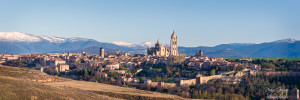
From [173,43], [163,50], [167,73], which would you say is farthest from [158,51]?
[167,73]

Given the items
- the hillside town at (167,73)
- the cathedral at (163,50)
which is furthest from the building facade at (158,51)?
the hillside town at (167,73)

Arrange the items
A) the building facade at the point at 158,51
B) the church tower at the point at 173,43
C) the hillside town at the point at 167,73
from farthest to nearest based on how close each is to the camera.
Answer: the church tower at the point at 173,43, the building facade at the point at 158,51, the hillside town at the point at 167,73

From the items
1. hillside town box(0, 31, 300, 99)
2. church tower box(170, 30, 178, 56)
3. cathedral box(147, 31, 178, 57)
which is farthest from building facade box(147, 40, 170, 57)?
hillside town box(0, 31, 300, 99)

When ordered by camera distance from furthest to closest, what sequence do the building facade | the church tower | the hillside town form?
the church tower, the building facade, the hillside town

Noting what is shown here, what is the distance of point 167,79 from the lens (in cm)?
5088

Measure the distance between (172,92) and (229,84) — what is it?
7064 millimetres

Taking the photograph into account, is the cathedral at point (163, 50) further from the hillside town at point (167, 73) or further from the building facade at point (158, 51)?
the hillside town at point (167, 73)

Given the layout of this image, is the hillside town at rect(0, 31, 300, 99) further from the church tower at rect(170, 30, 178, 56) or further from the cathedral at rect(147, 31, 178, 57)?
the church tower at rect(170, 30, 178, 56)

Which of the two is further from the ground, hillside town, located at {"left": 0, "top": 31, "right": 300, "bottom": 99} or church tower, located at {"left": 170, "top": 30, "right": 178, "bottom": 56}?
church tower, located at {"left": 170, "top": 30, "right": 178, "bottom": 56}

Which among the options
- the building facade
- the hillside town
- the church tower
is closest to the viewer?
the hillside town

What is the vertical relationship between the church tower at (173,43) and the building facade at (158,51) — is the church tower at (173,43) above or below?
above

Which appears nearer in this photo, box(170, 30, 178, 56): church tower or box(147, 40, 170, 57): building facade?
box(147, 40, 170, 57): building facade

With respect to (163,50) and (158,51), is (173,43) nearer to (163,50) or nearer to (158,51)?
(163,50)

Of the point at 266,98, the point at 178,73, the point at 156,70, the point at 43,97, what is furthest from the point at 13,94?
the point at 156,70
